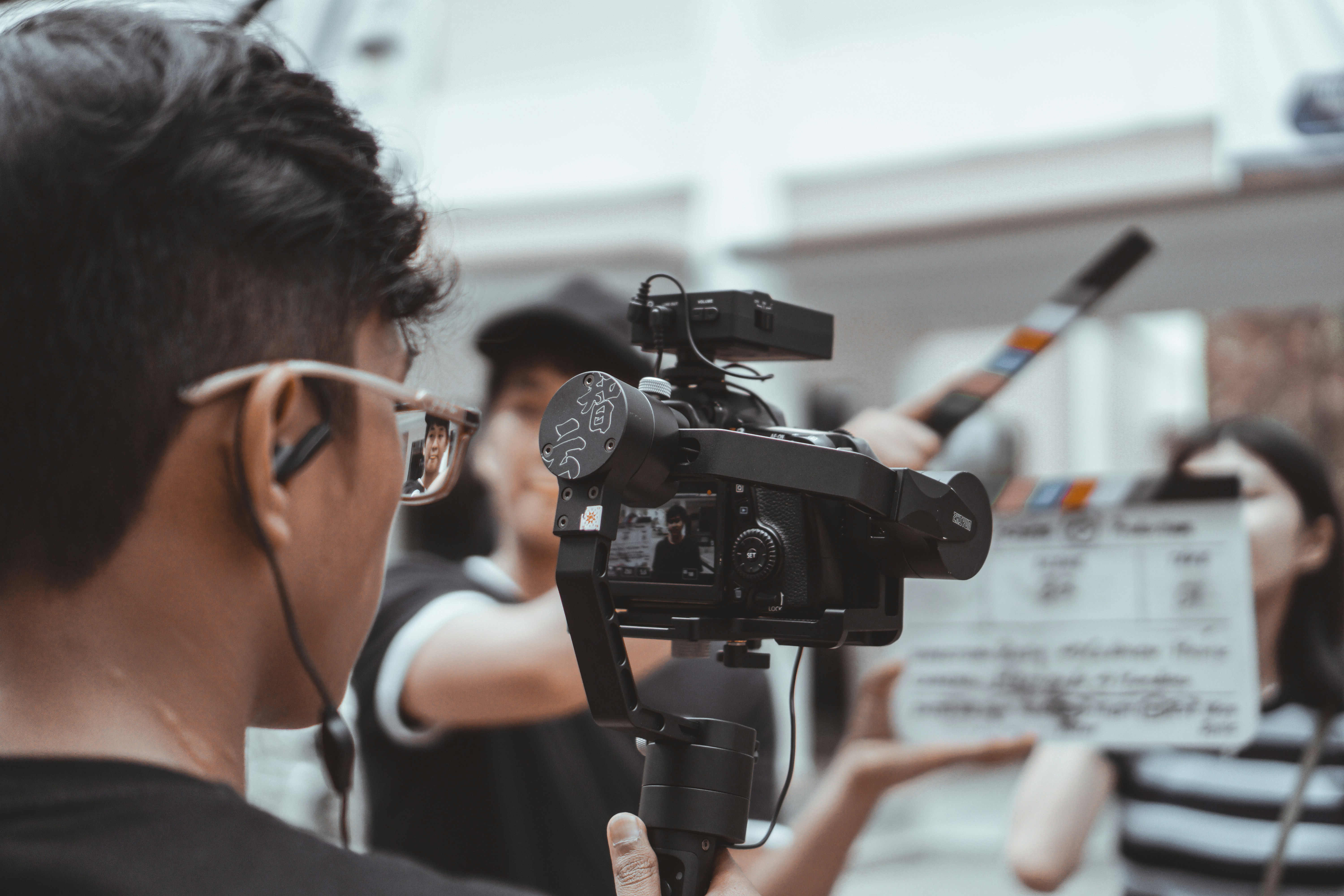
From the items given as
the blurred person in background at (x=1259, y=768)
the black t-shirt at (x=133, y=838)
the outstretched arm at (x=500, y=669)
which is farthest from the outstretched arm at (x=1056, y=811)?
the black t-shirt at (x=133, y=838)

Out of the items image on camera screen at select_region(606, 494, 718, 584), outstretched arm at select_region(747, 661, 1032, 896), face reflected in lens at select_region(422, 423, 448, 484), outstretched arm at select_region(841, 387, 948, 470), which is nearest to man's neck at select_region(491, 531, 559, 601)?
outstretched arm at select_region(747, 661, 1032, 896)

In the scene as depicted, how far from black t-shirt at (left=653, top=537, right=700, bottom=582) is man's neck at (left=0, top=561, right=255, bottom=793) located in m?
0.32

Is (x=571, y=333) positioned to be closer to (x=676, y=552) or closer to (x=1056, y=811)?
(x=676, y=552)

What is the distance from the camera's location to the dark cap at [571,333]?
5.44 feet

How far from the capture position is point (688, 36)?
5.16 meters

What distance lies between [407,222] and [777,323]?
12.0 inches

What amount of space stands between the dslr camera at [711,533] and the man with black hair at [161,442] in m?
0.07

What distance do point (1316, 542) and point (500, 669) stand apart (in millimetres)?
1290

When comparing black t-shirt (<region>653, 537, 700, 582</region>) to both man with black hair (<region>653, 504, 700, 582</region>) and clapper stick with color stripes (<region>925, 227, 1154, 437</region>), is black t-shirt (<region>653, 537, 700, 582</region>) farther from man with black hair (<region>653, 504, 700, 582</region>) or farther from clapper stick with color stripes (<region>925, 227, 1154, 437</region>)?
clapper stick with color stripes (<region>925, 227, 1154, 437</region>)

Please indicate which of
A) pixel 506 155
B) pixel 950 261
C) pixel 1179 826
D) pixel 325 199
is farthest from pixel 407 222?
pixel 506 155

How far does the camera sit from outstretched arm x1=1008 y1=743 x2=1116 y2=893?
1.69m

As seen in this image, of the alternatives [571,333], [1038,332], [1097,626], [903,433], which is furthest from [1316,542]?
[571,333]

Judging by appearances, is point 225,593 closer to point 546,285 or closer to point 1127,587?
point 1127,587

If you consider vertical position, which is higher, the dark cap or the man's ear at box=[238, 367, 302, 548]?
the dark cap
